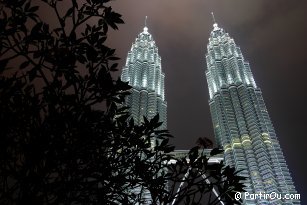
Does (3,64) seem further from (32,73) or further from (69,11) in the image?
(69,11)

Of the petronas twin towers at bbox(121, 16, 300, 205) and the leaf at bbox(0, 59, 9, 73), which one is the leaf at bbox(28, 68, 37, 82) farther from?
the petronas twin towers at bbox(121, 16, 300, 205)

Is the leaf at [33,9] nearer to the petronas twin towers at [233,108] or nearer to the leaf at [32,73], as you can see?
the leaf at [32,73]

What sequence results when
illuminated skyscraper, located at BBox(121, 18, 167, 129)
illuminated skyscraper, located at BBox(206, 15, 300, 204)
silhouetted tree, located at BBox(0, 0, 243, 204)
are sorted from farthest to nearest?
illuminated skyscraper, located at BBox(121, 18, 167, 129), illuminated skyscraper, located at BBox(206, 15, 300, 204), silhouetted tree, located at BBox(0, 0, 243, 204)

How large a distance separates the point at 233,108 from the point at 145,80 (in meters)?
19.4

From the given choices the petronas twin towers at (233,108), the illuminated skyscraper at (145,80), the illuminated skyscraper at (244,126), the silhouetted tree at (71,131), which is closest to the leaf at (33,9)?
the silhouetted tree at (71,131)

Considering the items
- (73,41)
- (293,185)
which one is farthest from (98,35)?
(293,185)

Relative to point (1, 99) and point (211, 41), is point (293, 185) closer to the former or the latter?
point (211, 41)

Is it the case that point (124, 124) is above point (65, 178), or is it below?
above

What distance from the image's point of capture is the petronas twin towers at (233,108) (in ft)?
185

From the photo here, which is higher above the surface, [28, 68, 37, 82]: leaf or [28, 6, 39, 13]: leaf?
[28, 6, 39, 13]: leaf

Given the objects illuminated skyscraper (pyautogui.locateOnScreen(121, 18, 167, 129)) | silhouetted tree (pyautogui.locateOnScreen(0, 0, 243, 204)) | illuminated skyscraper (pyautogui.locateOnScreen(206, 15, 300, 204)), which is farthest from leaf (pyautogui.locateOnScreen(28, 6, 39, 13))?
illuminated skyscraper (pyautogui.locateOnScreen(121, 18, 167, 129))

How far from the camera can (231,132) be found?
208 feet

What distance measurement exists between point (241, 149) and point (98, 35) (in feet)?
190

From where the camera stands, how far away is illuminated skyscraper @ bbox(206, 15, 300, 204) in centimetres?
5584
